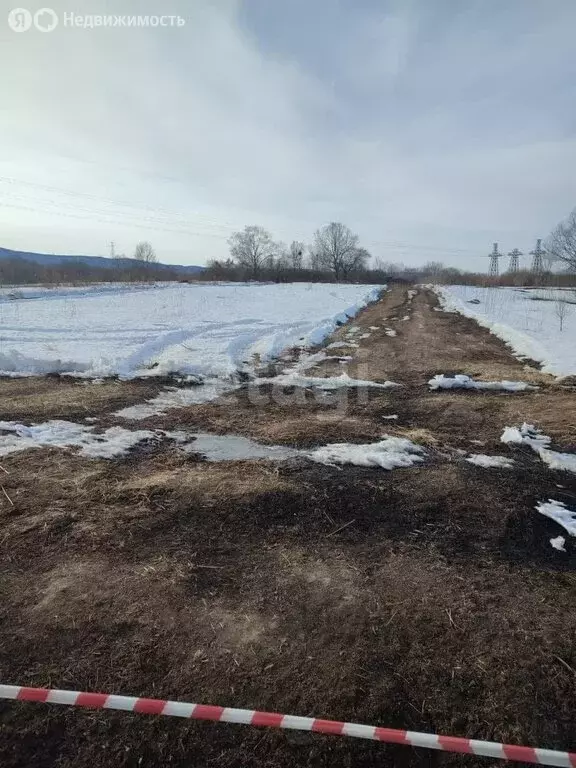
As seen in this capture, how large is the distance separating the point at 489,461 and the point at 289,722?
371 cm

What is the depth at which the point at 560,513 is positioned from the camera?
149 inches

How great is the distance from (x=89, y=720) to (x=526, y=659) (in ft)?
7.20

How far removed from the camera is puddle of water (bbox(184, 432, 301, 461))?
16.0ft

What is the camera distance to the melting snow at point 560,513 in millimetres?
3589

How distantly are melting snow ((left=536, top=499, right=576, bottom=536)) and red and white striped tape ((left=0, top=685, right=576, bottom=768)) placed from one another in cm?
209

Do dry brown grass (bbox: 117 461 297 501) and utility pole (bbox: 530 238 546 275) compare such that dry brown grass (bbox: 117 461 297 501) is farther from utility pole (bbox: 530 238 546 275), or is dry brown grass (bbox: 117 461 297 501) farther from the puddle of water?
utility pole (bbox: 530 238 546 275)

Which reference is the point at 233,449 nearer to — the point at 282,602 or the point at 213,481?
the point at 213,481

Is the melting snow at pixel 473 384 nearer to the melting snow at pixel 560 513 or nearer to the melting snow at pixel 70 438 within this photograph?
the melting snow at pixel 560 513

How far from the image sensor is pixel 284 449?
5.10 meters

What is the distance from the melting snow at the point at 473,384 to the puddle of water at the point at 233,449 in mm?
4043

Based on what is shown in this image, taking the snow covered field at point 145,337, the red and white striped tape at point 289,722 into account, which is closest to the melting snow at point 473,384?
the snow covered field at point 145,337

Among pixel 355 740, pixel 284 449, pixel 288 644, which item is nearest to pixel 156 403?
pixel 284 449

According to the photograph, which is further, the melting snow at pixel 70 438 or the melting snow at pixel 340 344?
the melting snow at pixel 340 344

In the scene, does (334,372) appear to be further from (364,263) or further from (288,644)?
(364,263)
